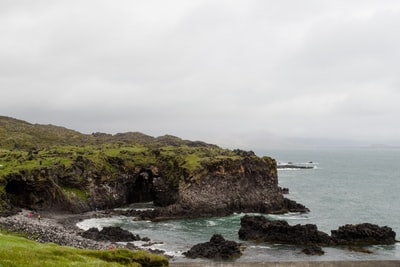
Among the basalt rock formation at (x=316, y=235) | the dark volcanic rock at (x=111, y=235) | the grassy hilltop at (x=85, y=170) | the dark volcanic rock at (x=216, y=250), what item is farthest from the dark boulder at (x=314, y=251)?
the grassy hilltop at (x=85, y=170)

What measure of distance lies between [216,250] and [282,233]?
15.4m

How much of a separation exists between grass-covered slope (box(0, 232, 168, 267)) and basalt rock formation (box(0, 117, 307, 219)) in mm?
60232

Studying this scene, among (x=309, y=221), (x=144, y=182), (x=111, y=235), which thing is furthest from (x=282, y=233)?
(x=144, y=182)

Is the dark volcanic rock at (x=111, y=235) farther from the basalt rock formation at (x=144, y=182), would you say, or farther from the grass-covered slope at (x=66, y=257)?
the grass-covered slope at (x=66, y=257)

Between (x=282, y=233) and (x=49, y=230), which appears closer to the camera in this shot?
(x=49, y=230)

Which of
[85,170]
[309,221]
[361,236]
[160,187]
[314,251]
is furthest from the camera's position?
[160,187]

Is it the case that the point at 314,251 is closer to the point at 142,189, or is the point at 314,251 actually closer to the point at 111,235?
the point at 111,235

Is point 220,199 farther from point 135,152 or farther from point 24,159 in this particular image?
point 24,159

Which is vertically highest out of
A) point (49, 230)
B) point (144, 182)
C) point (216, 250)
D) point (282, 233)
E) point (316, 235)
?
point (144, 182)

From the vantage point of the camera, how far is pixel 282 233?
7056 cm

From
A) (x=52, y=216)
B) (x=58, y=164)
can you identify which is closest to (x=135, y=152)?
(x=58, y=164)

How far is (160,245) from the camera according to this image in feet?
222

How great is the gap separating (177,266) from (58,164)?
65.8 metres

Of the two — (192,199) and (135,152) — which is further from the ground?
(135,152)
